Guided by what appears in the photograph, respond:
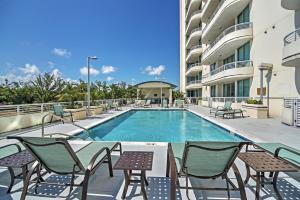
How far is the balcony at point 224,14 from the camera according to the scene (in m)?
16.6

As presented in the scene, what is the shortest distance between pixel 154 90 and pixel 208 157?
37.2 meters

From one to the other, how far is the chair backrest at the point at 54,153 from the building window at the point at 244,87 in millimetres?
17153

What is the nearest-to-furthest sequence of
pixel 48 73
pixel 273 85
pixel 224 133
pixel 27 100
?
pixel 224 133, pixel 273 85, pixel 48 73, pixel 27 100

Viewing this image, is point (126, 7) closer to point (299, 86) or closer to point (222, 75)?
point (222, 75)

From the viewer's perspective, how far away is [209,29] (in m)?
22.8

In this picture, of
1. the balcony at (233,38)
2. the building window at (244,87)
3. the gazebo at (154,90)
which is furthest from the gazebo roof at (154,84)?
the building window at (244,87)

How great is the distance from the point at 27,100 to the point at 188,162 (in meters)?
26.4

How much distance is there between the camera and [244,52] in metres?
17.6

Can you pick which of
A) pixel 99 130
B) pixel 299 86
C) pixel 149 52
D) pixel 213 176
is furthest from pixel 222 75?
pixel 149 52

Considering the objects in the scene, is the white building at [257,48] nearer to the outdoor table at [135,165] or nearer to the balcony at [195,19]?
the balcony at [195,19]

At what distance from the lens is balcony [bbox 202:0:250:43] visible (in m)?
16.6

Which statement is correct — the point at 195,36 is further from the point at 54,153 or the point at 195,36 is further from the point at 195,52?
the point at 54,153

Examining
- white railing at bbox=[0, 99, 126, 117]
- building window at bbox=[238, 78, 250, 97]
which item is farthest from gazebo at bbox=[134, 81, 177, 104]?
white railing at bbox=[0, 99, 126, 117]

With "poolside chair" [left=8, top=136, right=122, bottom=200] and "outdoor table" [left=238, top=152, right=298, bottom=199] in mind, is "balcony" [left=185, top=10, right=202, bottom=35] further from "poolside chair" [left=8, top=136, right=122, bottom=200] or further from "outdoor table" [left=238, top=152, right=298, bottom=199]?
"poolside chair" [left=8, top=136, right=122, bottom=200]
